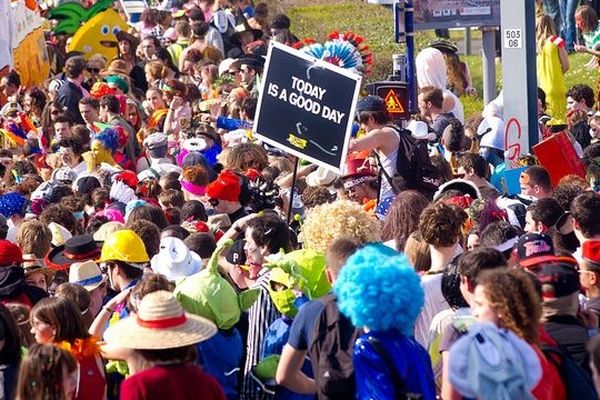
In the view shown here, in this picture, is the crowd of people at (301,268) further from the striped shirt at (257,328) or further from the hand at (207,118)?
the hand at (207,118)

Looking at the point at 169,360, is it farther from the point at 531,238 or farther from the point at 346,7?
the point at 346,7

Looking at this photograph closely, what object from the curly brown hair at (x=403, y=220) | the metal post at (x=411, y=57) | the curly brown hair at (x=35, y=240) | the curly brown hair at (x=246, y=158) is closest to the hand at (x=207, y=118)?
the metal post at (x=411, y=57)

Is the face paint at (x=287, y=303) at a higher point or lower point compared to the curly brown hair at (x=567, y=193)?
lower

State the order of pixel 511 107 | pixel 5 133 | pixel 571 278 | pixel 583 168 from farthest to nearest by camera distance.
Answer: pixel 5 133, pixel 511 107, pixel 583 168, pixel 571 278

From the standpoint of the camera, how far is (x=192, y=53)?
20094 millimetres

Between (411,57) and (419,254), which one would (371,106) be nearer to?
(419,254)

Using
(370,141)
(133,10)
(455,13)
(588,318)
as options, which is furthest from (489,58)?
(588,318)

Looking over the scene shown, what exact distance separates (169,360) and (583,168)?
638 cm

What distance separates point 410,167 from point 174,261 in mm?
2854

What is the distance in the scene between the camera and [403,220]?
872 centimetres

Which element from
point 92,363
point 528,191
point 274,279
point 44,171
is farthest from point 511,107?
point 92,363

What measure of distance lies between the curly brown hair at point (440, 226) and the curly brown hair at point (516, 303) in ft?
5.79

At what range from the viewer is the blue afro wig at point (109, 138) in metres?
13.6

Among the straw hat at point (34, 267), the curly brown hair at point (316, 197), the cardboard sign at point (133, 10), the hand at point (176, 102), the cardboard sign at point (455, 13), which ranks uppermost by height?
the cardboard sign at point (133, 10)
